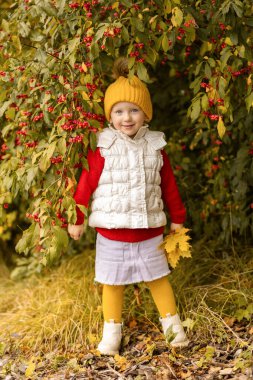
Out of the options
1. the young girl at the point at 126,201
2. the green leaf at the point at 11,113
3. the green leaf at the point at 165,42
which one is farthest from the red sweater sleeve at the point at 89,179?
the green leaf at the point at 165,42

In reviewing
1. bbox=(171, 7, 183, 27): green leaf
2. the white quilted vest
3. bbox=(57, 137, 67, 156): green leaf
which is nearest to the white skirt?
the white quilted vest

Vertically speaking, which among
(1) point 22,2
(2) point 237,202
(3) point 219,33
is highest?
(1) point 22,2

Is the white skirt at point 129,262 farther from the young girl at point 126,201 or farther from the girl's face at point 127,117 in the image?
the girl's face at point 127,117

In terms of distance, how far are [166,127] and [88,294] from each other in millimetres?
1307

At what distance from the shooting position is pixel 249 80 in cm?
251

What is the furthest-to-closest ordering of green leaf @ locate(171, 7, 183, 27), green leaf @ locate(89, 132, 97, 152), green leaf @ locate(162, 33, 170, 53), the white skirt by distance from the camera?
the white skirt
green leaf @ locate(89, 132, 97, 152)
green leaf @ locate(162, 33, 170, 53)
green leaf @ locate(171, 7, 183, 27)

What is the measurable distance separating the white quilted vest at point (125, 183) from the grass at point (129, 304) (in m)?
0.66

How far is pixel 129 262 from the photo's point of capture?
2.85 meters

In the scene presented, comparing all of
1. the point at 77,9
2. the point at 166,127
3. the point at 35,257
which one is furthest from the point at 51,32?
the point at 35,257

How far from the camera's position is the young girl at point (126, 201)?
9.02ft

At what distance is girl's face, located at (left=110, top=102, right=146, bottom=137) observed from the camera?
2752 mm

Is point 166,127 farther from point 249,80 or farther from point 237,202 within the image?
point 249,80

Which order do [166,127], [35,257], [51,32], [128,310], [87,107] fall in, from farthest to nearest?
[35,257] < [166,127] < [128,310] < [51,32] < [87,107]

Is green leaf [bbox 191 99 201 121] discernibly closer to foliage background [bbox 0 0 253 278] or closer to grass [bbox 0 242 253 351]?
foliage background [bbox 0 0 253 278]
